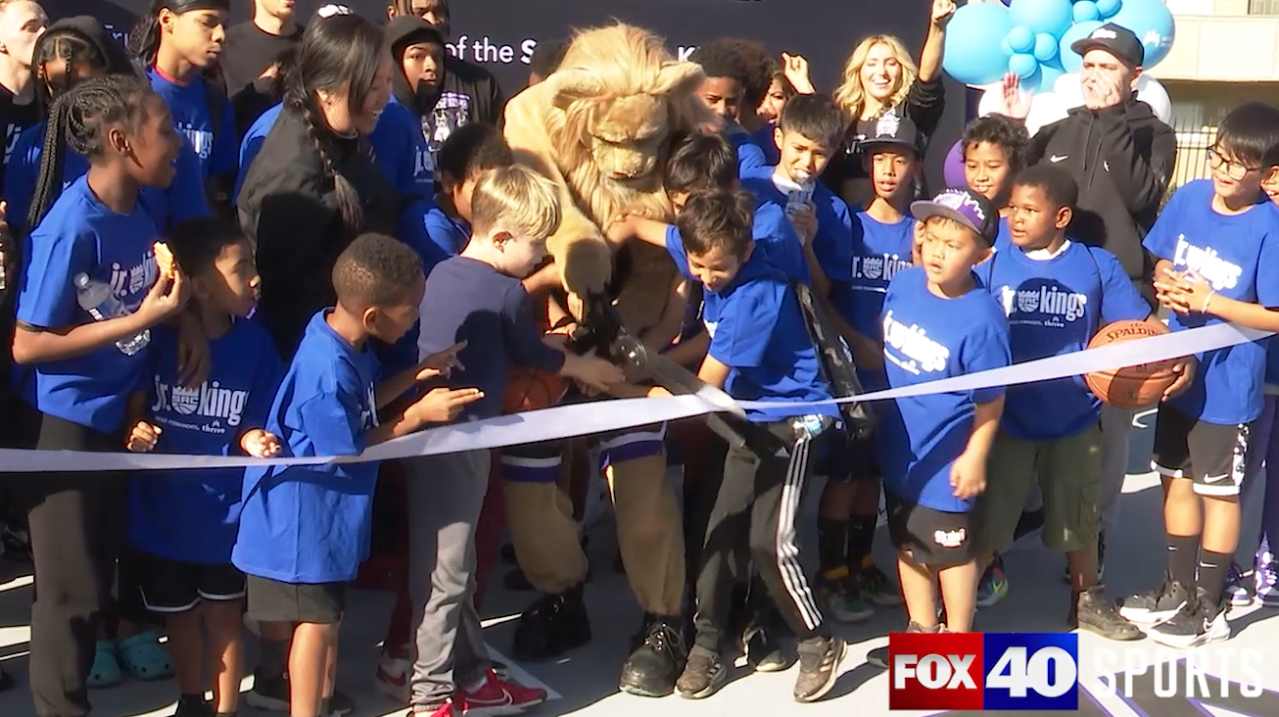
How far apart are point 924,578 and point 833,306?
3.32 ft

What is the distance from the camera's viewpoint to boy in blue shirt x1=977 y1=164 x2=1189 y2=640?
432cm

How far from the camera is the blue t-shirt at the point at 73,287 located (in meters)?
3.16

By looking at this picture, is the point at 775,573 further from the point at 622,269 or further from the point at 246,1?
the point at 246,1

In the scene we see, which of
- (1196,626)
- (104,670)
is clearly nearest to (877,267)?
(1196,626)

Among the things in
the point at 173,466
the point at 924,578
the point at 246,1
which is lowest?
the point at 924,578

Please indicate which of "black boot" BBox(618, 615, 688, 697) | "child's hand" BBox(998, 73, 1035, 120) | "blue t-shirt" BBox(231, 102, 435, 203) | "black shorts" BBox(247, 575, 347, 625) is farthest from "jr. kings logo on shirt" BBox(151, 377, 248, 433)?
"child's hand" BBox(998, 73, 1035, 120)

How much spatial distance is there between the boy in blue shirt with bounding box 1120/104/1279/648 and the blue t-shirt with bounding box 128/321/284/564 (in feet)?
9.60

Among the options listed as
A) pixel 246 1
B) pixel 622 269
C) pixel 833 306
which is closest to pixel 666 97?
pixel 622 269

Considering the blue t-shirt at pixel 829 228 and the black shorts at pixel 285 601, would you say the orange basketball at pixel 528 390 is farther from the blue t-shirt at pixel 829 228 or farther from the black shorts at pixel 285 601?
the blue t-shirt at pixel 829 228

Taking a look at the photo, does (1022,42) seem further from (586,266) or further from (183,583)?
(183,583)

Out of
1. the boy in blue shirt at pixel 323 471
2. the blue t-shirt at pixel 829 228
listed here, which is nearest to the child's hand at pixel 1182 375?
the blue t-shirt at pixel 829 228

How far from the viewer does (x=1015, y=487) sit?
4398 mm

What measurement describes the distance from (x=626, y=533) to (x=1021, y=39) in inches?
220

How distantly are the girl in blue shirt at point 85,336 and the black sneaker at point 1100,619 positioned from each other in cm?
312
